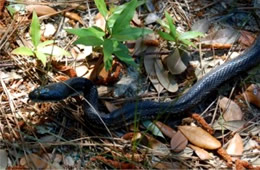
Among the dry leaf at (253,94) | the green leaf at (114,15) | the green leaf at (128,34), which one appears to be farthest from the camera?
the dry leaf at (253,94)

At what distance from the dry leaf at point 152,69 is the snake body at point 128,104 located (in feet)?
0.73

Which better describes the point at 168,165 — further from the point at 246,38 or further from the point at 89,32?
the point at 246,38

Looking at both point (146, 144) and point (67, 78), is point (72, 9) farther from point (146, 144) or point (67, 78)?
point (146, 144)

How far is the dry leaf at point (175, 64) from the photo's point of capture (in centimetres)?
452

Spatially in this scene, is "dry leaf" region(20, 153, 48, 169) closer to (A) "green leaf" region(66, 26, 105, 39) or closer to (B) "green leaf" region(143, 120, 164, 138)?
(B) "green leaf" region(143, 120, 164, 138)

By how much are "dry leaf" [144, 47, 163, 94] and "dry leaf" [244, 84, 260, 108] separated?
2.61 feet

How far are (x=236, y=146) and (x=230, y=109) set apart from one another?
0.39m

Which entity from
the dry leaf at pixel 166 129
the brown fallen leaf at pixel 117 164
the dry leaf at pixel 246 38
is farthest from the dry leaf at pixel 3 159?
the dry leaf at pixel 246 38

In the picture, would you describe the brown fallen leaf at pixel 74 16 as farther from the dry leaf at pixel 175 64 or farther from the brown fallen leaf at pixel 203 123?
the brown fallen leaf at pixel 203 123

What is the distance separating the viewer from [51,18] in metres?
4.79

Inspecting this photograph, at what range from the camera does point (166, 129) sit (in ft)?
13.7

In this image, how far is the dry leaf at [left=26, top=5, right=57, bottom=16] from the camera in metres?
4.74

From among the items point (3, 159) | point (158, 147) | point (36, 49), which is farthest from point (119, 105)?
point (3, 159)

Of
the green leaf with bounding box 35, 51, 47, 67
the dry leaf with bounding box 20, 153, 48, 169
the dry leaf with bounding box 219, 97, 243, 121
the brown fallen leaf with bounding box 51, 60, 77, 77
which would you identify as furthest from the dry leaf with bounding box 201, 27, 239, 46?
the dry leaf with bounding box 20, 153, 48, 169
